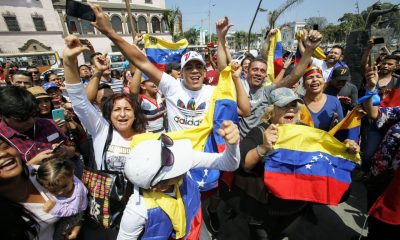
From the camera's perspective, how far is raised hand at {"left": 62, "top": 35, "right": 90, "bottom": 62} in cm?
184

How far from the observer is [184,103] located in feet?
7.97

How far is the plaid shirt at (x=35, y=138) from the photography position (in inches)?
79.0

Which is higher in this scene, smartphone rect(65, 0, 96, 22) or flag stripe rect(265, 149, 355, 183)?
smartphone rect(65, 0, 96, 22)

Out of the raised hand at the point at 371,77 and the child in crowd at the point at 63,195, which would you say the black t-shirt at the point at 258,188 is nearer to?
the raised hand at the point at 371,77

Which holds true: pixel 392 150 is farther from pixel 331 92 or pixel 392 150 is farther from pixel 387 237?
pixel 331 92

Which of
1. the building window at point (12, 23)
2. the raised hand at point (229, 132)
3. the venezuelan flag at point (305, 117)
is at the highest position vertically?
the building window at point (12, 23)

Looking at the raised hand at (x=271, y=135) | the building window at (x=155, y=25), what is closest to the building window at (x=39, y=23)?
the building window at (x=155, y=25)

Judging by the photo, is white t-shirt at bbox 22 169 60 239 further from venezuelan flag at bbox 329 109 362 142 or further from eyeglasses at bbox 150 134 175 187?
venezuelan flag at bbox 329 109 362 142

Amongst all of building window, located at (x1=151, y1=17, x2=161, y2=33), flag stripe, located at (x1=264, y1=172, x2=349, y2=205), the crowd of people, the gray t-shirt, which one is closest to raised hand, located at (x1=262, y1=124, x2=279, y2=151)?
the crowd of people

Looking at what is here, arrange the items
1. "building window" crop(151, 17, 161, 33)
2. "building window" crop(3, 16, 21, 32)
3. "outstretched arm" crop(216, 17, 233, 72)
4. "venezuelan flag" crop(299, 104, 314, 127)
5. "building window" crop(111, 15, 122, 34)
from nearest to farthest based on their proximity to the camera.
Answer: "venezuelan flag" crop(299, 104, 314, 127), "outstretched arm" crop(216, 17, 233, 72), "building window" crop(3, 16, 21, 32), "building window" crop(111, 15, 122, 34), "building window" crop(151, 17, 161, 33)

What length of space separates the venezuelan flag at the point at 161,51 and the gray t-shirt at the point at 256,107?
210 centimetres

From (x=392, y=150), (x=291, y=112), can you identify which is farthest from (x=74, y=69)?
(x=392, y=150)

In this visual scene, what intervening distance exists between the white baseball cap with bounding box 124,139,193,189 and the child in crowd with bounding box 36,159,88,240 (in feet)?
3.01

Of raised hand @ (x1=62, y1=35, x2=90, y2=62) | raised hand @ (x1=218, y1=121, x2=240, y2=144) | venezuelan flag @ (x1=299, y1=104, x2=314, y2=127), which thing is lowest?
venezuelan flag @ (x1=299, y1=104, x2=314, y2=127)
